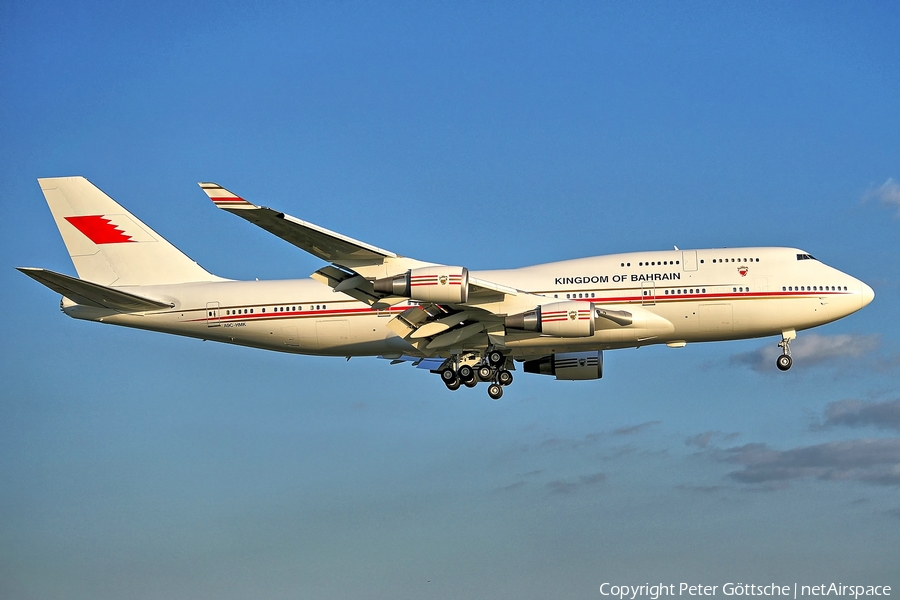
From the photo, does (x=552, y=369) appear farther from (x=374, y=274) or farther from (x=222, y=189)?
(x=222, y=189)

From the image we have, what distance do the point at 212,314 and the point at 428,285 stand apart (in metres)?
12.1

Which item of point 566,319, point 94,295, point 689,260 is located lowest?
point 566,319

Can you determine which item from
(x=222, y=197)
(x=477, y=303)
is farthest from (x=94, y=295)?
(x=477, y=303)

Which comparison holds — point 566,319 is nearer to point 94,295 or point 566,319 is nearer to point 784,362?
point 784,362

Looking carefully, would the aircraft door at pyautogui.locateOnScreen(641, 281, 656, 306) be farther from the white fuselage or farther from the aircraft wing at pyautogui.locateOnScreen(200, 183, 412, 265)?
the aircraft wing at pyautogui.locateOnScreen(200, 183, 412, 265)

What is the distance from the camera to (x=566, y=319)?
39031mm

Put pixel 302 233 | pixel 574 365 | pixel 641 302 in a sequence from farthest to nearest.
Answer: pixel 574 365
pixel 641 302
pixel 302 233

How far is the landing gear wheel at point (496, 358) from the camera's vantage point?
143 ft

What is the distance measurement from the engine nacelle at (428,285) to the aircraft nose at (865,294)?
1662 cm

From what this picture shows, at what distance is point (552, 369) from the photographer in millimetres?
47031

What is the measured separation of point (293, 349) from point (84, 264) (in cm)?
1155

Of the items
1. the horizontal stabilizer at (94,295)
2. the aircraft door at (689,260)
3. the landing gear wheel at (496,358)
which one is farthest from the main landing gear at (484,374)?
Result: the horizontal stabilizer at (94,295)

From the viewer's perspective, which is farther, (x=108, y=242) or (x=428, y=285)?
(x=108, y=242)

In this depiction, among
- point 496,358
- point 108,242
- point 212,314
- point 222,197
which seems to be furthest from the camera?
point 108,242
